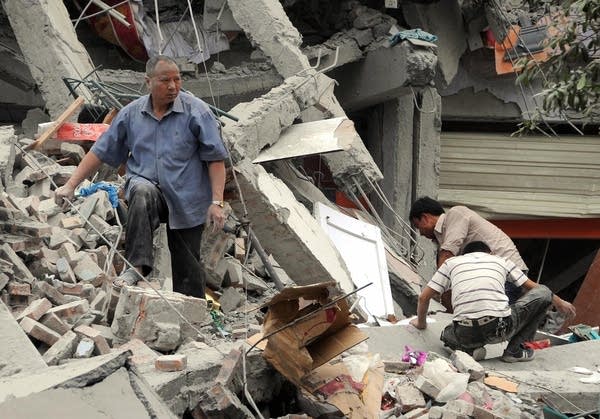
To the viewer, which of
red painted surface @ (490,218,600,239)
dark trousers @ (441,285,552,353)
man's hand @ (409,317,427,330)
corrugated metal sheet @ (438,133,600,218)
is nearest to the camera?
dark trousers @ (441,285,552,353)

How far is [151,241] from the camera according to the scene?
5.95 metres

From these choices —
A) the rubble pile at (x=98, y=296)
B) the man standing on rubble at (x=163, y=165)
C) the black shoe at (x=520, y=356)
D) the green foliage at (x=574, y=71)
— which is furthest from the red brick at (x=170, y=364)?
the black shoe at (x=520, y=356)

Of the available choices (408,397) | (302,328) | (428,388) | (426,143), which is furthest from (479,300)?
(426,143)

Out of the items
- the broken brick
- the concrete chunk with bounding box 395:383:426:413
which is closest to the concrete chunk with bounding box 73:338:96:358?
the concrete chunk with bounding box 395:383:426:413

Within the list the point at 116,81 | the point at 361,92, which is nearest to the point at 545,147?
the point at 361,92

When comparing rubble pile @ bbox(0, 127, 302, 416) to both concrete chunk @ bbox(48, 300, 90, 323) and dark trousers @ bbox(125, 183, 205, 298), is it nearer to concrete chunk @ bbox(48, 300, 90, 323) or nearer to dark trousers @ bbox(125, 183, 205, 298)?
concrete chunk @ bbox(48, 300, 90, 323)

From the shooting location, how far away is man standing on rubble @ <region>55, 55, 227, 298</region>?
5.89 meters

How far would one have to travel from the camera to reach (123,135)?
6.06m

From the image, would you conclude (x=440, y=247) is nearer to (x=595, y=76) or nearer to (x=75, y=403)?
(x=595, y=76)

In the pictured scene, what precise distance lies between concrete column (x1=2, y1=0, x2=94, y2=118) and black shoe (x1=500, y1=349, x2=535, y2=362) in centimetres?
466

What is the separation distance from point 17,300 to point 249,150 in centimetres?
322

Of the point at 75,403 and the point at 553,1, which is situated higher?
the point at 553,1

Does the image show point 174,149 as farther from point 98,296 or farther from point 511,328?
point 511,328

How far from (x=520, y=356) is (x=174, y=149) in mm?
2941
